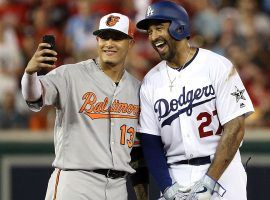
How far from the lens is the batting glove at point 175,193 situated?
4.21 meters

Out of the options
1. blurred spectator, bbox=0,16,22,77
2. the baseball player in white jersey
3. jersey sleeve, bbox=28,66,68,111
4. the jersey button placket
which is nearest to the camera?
jersey sleeve, bbox=28,66,68,111

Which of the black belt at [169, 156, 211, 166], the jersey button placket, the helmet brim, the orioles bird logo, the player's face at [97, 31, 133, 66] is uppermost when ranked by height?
the orioles bird logo

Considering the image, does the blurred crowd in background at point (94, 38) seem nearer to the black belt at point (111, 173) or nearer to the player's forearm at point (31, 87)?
the black belt at point (111, 173)

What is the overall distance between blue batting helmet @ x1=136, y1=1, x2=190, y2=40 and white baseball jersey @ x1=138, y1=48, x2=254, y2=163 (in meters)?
0.20

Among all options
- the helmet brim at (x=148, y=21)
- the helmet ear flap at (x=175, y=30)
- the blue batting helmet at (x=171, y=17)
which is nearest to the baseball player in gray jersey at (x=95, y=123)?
the helmet brim at (x=148, y=21)

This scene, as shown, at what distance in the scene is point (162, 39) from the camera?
427 cm

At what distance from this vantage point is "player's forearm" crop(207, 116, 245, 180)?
417cm

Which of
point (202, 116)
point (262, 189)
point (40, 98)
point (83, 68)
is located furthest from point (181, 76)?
point (262, 189)

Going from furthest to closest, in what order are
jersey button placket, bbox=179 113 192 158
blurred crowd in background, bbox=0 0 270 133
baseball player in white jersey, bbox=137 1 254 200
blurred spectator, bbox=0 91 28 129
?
1. blurred crowd in background, bbox=0 0 270 133
2. blurred spectator, bbox=0 91 28 129
3. jersey button placket, bbox=179 113 192 158
4. baseball player in white jersey, bbox=137 1 254 200

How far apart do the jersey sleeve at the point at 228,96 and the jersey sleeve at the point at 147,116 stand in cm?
42

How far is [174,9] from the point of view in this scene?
14.1 ft

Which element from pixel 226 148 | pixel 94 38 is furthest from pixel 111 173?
pixel 94 38

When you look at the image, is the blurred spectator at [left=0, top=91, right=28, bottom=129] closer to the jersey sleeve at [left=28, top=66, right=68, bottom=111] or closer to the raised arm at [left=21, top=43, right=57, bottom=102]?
the jersey sleeve at [left=28, top=66, right=68, bottom=111]

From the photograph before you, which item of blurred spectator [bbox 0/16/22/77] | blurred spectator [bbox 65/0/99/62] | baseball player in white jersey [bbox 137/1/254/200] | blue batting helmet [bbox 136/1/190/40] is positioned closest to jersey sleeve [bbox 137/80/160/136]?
baseball player in white jersey [bbox 137/1/254/200]
